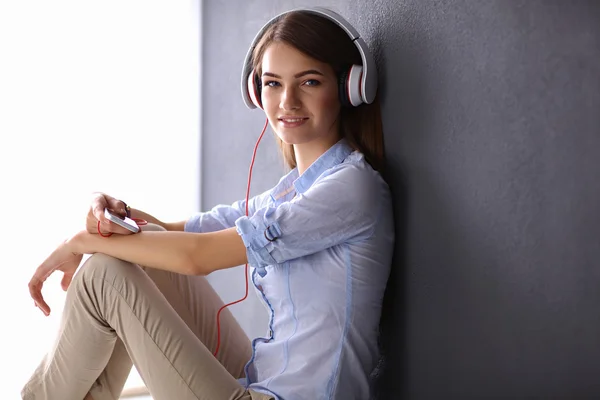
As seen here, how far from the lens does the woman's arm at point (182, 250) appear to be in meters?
1.60

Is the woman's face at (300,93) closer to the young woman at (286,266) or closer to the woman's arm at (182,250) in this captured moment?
the young woman at (286,266)

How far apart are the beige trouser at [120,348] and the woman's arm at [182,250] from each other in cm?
4

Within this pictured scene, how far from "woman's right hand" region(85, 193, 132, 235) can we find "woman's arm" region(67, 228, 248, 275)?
0.09 feet

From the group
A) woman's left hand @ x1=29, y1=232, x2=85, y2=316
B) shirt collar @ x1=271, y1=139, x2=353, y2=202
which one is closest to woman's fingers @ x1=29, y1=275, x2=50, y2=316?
woman's left hand @ x1=29, y1=232, x2=85, y2=316

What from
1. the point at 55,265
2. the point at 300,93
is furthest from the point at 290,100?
the point at 55,265

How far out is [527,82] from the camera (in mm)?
1195

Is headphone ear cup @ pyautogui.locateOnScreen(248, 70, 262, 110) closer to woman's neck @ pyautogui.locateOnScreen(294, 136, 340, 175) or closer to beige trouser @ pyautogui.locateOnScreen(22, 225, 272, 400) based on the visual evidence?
woman's neck @ pyautogui.locateOnScreen(294, 136, 340, 175)

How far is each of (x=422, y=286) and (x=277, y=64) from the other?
2.08 ft

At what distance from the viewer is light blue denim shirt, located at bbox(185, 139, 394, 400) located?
1.52m

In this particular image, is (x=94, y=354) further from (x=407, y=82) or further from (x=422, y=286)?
(x=407, y=82)

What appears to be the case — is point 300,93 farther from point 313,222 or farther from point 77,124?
point 77,124

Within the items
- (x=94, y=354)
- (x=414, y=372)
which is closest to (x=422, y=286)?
(x=414, y=372)

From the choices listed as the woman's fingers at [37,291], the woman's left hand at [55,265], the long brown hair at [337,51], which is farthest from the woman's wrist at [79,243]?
the long brown hair at [337,51]

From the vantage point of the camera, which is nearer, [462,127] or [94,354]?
[462,127]
